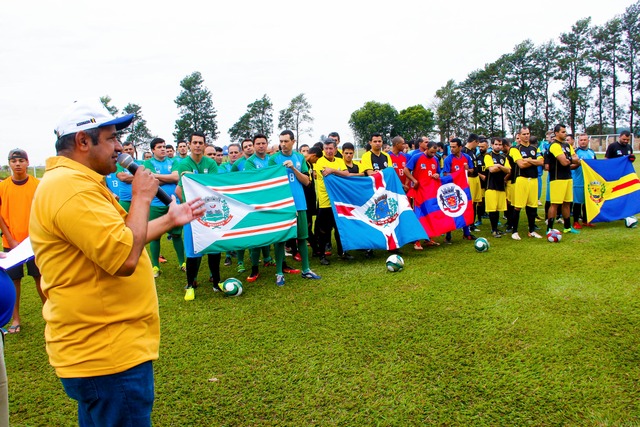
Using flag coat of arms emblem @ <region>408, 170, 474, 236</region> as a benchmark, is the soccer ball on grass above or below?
below

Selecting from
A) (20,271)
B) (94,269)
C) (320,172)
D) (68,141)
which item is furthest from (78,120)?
(320,172)

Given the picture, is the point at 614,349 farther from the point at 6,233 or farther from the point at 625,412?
the point at 6,233

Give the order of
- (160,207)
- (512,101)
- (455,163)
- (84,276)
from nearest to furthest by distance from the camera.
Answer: (84,276) < (160,207) < (455,163) < (512,101)

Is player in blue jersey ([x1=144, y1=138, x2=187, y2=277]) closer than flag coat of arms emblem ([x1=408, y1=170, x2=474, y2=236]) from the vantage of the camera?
Yes

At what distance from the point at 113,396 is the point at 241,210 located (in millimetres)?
4240

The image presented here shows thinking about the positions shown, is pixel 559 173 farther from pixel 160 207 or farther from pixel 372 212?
pixel 160 207

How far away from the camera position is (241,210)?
5816mm

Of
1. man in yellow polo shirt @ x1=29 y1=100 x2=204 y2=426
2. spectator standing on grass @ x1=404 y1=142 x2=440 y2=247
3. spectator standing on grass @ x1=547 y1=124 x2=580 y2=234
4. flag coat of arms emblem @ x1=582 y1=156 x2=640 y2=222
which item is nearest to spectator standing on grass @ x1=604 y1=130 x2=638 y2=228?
flag coat of arms emblem @ x1=582 y1=156 x2=640 y2=222

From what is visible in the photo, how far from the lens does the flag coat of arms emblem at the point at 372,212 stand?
22.6 ft

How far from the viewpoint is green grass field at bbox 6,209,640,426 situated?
2.88 metres

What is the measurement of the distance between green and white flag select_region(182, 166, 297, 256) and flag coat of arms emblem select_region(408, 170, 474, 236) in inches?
113

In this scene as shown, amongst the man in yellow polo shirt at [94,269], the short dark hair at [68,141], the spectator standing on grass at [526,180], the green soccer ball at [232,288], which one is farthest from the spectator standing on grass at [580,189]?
the short dark hair at [68,141]

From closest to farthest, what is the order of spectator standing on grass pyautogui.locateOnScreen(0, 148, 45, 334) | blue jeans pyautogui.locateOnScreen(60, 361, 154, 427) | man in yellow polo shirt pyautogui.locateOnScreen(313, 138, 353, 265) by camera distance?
1. blue jeans pyautogui.locateOnScreen(60, 361, 154, 427)
2. spectator standing on grass pyautogui.locateOnScreen(0, 148, 45, 334)
3. man in yellow polo shirt pyautogui.locateOnScreen(313, 138, 353, 265)

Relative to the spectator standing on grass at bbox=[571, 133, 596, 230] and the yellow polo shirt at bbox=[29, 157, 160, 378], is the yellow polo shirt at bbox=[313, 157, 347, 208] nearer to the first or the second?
the spectator standing on grass at bbox=[571, 133, 596, 230]
